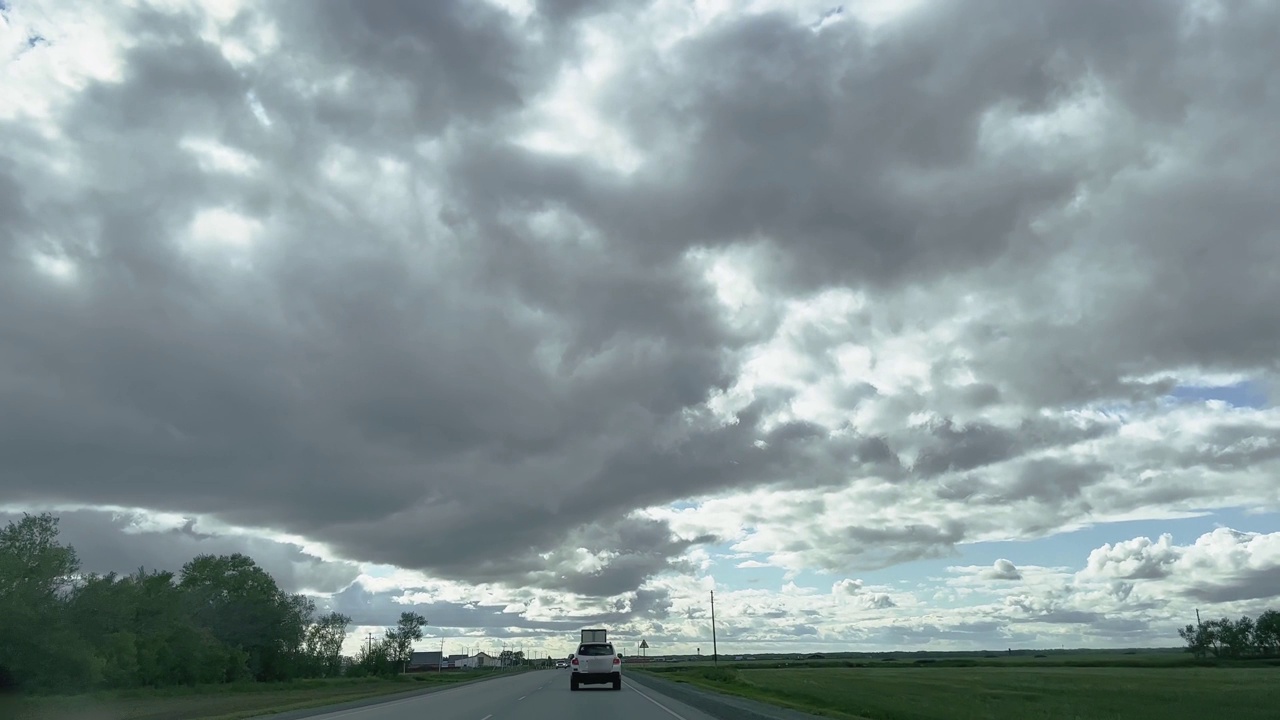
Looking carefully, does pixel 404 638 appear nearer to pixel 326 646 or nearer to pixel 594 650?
pixel 326 646

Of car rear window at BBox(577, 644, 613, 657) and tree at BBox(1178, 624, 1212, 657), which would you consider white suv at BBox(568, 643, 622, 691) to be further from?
tree at BBox(1178, 624, 1212, 657)

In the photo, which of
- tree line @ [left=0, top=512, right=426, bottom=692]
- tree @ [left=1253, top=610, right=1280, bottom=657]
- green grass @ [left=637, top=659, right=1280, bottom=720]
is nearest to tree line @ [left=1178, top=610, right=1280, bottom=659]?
tree @ [left=1253, top=610, right=1280, bottom=657]

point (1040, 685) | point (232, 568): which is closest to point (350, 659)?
point (232, 568)

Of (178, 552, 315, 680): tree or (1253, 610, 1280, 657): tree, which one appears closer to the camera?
(178, 552, 315, 680): tree

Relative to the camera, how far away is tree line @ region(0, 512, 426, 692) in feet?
174

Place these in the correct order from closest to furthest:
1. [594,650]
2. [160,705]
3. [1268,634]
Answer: [594,650], [160,705], [1268,634]

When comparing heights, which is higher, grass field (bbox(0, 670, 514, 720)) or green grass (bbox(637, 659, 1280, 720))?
grass field (bbox(0, 670, 514, 720))

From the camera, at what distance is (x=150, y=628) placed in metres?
79.4

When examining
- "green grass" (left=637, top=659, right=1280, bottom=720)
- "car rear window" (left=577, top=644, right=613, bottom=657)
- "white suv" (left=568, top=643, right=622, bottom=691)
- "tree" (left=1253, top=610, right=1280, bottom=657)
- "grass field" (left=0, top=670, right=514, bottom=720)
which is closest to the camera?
"grass field" (left=0, top=670, right=514, bottom=720)

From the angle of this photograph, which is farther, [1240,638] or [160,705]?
[1240,638]

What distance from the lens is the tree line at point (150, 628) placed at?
53.1 m

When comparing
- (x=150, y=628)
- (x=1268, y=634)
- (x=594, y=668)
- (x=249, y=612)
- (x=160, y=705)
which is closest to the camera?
(x=594, y=668)

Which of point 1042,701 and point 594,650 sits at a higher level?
point 594,650

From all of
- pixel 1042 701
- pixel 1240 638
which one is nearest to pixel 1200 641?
pixel 1240 638
